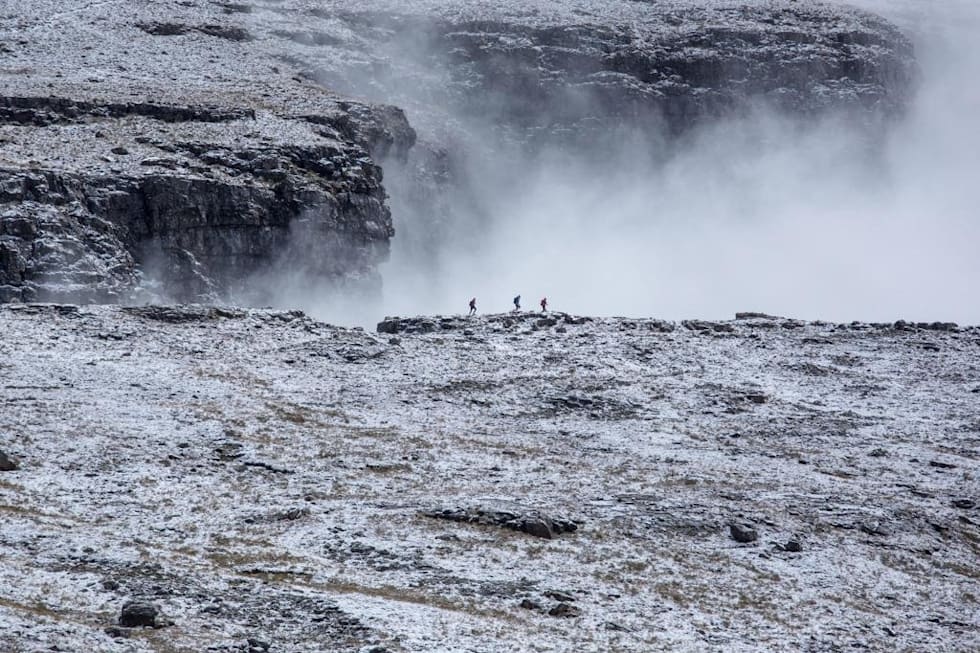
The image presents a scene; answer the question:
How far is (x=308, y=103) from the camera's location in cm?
8681

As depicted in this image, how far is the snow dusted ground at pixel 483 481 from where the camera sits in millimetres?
29062

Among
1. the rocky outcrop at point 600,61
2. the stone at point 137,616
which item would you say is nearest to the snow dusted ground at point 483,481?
the stone at point 137,616

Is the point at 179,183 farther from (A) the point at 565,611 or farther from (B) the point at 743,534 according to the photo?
(A) the point at 565,611

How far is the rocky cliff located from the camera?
69938 mm

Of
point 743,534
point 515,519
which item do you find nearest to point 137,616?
point 515,519

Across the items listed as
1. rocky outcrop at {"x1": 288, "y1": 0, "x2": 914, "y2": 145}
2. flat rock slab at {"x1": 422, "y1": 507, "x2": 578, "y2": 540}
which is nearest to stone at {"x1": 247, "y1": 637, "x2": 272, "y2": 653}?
flat rock slab at {"x1": 422, "y1": 507, "x2": 578, "y2": 540}

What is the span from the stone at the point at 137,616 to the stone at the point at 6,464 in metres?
12.2

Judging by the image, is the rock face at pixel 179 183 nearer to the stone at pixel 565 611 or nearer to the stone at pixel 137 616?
the stone at pixel 137 616

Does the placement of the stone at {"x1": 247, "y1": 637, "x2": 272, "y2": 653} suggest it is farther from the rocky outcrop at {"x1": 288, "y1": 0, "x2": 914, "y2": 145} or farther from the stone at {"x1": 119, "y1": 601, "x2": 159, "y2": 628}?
the rocky outcrop at {"x1": 288, "y1": 0, "x2": 914, "y2": 145}

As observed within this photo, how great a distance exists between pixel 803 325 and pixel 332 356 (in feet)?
77.4

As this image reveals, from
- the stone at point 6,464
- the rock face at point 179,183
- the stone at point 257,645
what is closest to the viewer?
the stone at point 257,645

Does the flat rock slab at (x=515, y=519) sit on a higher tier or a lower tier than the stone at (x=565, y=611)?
higher

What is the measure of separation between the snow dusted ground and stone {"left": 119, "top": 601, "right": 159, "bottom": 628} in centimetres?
31

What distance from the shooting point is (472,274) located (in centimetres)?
10488
